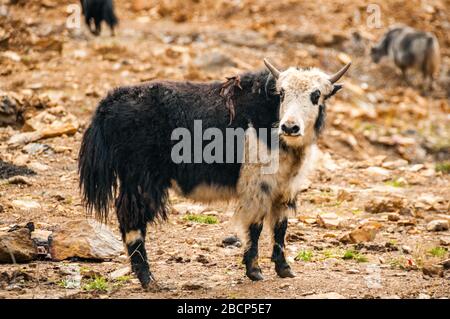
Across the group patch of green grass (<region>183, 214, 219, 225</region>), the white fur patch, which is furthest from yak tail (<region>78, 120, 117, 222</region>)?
patch of green grass (<region>183, 214, 219, 225</region>)

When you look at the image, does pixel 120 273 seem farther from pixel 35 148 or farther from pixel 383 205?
pixel 35 148

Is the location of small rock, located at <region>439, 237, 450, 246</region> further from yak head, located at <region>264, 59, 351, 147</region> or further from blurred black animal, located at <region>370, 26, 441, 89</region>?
blurred black animal, located at <region>370, 26, 441, 89</region>

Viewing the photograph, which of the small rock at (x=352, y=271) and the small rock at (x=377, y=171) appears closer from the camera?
the small rock at (x=352, y=271)

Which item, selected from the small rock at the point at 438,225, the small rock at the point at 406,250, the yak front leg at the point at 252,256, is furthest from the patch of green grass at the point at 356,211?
the yak front leg at the point at 252,256

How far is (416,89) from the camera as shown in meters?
14.4

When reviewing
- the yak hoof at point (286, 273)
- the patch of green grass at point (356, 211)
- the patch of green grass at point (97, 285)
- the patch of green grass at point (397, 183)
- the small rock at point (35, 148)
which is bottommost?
the patch of green grass at point (397, 183)

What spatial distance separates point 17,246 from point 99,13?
833cm

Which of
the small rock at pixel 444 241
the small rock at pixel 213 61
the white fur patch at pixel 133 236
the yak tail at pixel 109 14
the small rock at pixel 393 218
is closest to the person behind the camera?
the white fur patch at pixel 133 236

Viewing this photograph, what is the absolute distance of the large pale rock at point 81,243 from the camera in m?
5.80

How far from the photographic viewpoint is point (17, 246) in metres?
5.62

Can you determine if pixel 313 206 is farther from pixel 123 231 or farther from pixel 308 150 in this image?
pixel 123 231

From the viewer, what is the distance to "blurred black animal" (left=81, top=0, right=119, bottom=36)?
43.9 feet

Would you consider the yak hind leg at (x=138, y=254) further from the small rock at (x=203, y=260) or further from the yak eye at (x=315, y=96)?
the yak eye at (x=315, y=96)

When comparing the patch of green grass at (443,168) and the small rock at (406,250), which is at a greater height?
the small rock at (406,250)
